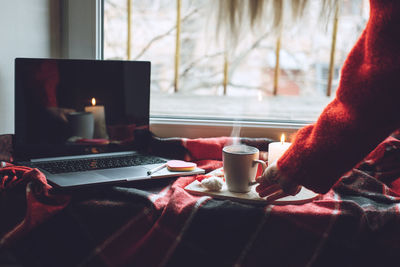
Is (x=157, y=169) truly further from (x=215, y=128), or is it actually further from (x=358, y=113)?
(x=358, y=113)

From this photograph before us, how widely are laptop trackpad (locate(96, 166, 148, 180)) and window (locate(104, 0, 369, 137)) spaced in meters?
0.42

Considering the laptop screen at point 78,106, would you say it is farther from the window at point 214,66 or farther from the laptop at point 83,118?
the window at point 214,66

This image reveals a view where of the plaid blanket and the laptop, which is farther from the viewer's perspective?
the laptop

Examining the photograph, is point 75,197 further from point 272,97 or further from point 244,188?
point 272,97

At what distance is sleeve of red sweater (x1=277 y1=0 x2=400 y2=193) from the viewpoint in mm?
612

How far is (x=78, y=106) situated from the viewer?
106cm

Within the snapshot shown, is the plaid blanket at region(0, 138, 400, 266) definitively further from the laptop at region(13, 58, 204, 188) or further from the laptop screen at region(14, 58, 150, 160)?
the laptop screen at region(14, 58, 150, 160)

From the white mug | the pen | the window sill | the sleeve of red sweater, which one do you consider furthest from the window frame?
the sleeve of red sweater

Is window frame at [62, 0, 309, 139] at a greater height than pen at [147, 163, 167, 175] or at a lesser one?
greater

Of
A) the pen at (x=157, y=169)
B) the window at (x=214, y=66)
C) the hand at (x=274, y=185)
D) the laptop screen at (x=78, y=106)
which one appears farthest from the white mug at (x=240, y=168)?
the window at (x=214, y=66)

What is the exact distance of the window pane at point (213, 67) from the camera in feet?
4.32

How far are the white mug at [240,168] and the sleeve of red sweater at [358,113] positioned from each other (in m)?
0.11

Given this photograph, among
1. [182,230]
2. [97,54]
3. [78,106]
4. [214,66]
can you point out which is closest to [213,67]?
[214,66]

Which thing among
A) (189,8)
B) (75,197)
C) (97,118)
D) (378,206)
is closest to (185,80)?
(189,8)
